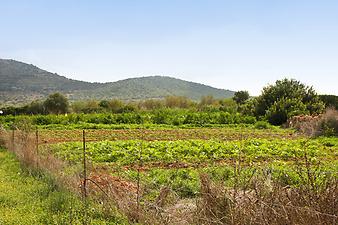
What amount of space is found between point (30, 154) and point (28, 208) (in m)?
4.11

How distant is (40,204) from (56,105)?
49164 mm

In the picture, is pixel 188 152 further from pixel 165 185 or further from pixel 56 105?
pixel 56 105

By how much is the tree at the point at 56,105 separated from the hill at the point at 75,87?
40.0m

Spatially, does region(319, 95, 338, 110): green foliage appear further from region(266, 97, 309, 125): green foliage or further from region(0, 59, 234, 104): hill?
region(0, 59, 234, 104): hill

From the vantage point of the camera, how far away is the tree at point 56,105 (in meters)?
56.8

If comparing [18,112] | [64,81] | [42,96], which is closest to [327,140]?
[18,112]

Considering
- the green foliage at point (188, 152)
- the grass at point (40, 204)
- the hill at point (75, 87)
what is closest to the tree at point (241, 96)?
the green foliage at point (188, 152)

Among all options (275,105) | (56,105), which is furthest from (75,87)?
(275,105)

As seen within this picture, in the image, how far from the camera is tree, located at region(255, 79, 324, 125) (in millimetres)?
36688

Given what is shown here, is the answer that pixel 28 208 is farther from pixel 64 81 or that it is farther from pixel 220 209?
pixel 64 81

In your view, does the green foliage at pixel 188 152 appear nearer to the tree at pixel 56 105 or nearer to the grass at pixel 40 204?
the grass at pixel 40 204

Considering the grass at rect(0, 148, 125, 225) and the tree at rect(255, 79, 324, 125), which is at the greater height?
the tree at rect(255, 79, 324, 125)

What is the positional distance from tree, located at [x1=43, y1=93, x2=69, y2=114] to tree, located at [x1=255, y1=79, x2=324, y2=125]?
87.3 ft

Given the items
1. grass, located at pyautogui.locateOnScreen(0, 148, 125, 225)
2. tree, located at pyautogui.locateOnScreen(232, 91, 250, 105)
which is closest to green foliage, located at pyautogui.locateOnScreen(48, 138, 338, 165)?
grass, located at pyautogui.locateOnScreen(0, 148, 125, 225)
